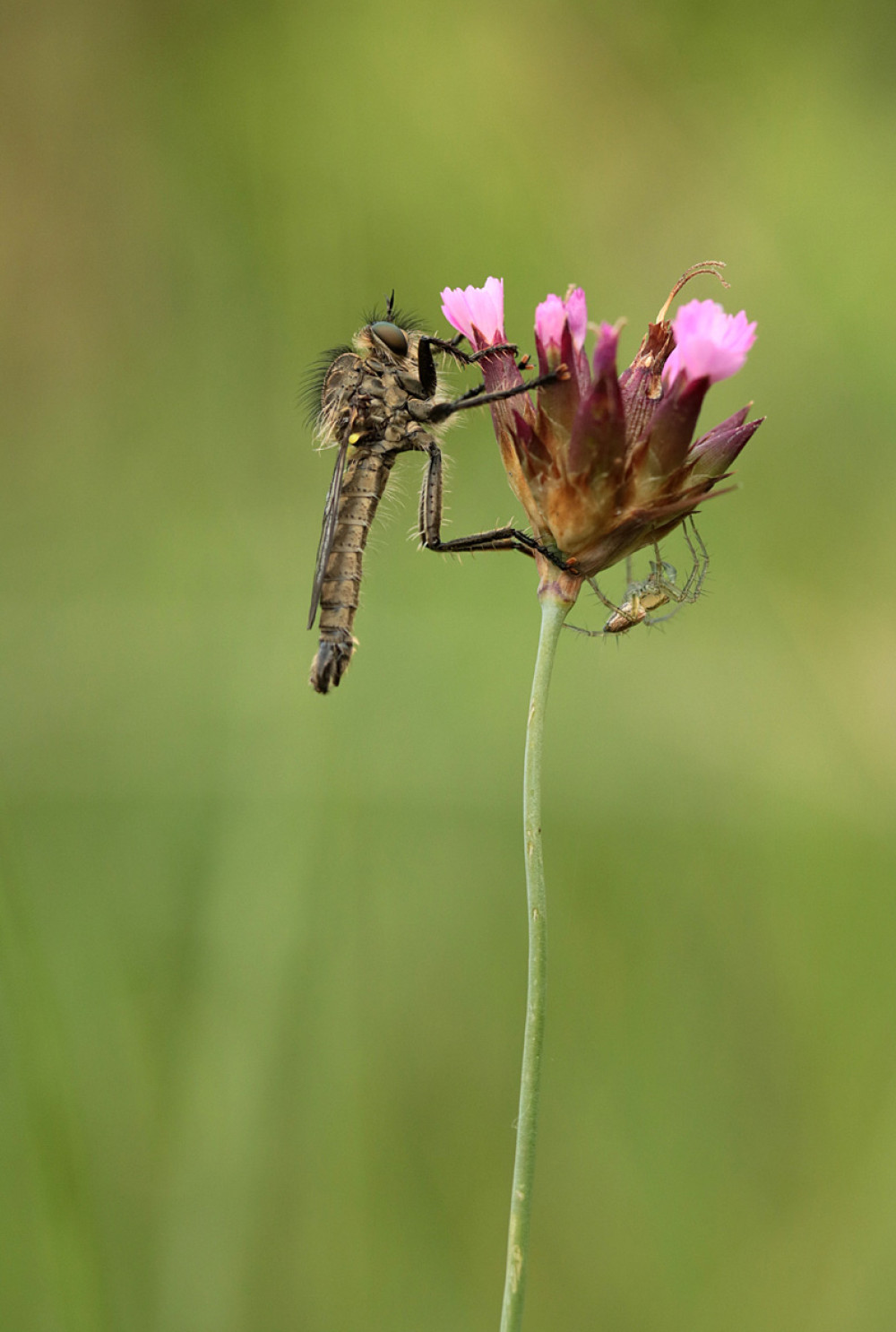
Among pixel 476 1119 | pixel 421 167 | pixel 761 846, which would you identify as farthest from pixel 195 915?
pixel 421 167

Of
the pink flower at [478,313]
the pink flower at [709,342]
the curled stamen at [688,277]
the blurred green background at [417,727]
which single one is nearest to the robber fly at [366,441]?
the blurred green background at [417,727]

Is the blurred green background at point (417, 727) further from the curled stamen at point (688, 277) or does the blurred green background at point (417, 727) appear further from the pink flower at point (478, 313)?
the curled stamen at point (688, 277)

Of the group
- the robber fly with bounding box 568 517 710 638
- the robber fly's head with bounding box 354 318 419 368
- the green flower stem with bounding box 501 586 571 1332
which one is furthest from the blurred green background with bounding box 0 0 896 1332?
the green flower stem with bounding box 501 586 571 1332

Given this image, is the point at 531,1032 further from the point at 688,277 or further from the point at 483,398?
the point at 688,277

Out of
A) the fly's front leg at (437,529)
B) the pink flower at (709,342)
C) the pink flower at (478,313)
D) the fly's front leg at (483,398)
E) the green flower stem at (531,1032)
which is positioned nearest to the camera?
the green flower stem at (531,1032)

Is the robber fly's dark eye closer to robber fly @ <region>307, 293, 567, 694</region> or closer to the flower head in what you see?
robber fly @ <region>307, 293, 567, 694</region>

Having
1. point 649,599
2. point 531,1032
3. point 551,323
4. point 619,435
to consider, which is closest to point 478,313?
point 551,323

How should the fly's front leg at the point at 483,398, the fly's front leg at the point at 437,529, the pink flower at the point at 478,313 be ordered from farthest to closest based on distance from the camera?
the fly's front leg at the point at 437,529 < the pink flower at the point at 478,313 < the fly's front leg at the point at 483,398
